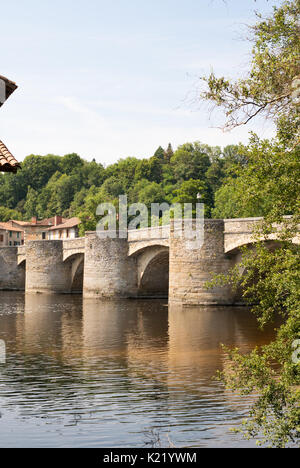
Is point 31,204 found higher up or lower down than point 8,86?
higher up

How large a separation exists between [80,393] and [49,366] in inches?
121

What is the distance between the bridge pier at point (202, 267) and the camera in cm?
2705

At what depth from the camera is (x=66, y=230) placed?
7631 cm

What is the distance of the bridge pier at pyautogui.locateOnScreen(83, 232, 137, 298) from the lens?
114 feet

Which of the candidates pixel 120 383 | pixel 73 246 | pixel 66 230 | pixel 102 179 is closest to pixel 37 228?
pixel 66 230

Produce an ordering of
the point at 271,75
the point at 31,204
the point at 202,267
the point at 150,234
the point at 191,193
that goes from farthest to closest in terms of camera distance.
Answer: the point at 31,204 < the point at 191,193 < the point at 150,234 < the point at 202,267 < the point at 271,75

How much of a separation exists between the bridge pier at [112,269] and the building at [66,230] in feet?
120

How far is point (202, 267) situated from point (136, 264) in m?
8.47

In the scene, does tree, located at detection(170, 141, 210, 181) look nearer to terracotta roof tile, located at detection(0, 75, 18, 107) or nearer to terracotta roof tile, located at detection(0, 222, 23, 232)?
terracotta roof tile, located at detection(0, 222, 23, 232)

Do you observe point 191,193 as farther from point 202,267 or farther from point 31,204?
point 31,204

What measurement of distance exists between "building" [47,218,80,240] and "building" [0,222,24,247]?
18.8 feet

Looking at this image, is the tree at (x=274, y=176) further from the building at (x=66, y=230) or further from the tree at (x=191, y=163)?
the tree at (x=191, y=163)

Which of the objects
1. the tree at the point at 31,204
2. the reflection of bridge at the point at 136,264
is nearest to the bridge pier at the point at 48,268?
the reflection of bridge at the point at 136,264
